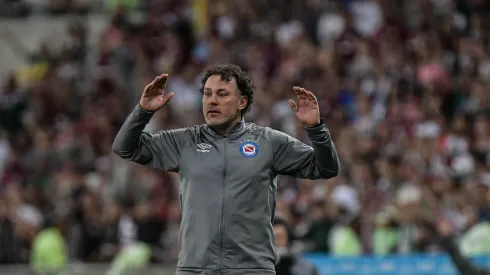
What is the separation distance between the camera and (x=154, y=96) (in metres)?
6.61

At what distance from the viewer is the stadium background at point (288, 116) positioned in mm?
13977

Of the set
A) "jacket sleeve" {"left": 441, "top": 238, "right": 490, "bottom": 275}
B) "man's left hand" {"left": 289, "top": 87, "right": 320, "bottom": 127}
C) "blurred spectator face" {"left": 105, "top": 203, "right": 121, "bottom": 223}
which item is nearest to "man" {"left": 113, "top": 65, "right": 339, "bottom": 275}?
"man's left hand" {"left": 289, "top": 87, "right": 320, "bottom": 127}

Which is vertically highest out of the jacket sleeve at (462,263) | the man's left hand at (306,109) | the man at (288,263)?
the man's left hand at (306,109)

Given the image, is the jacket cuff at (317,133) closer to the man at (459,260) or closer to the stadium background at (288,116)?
the man at (459,260)

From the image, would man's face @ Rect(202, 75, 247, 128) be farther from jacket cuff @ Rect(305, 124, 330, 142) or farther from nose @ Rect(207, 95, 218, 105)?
jacket cuff @ Rect(305, 124, 330, 142)

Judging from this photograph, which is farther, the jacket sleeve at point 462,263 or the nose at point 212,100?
the jacket sleeve at point 462,263

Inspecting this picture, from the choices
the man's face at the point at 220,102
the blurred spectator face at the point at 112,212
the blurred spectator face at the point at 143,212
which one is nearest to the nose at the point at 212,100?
the man's face at the point at 220,102

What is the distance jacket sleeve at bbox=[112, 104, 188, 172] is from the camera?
6535 mm

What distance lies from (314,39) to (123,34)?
380cm

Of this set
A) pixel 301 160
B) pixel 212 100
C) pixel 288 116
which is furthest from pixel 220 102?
pixel 288 116

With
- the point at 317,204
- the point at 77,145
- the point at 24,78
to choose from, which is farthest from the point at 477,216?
the point at 24,78

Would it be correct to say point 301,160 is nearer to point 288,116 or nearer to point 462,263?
point 462,263

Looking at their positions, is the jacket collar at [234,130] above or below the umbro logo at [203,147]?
above

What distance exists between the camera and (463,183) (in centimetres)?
1415
